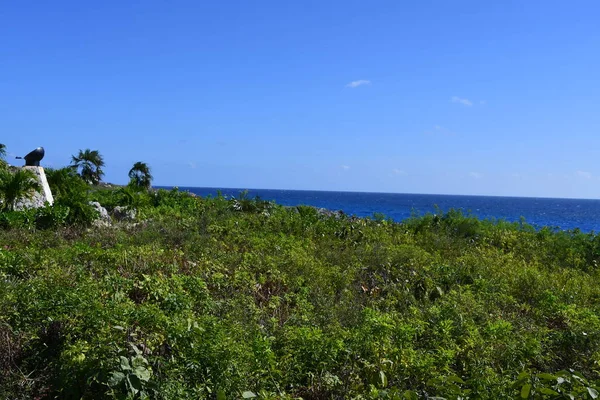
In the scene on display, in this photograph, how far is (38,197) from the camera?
1534cm

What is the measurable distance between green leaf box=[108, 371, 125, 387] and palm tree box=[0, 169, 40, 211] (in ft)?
39.0

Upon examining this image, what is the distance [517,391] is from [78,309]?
3.76 metres

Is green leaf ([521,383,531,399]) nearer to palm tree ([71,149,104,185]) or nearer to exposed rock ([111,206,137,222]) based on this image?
exposed rock ([111,206,137,222])

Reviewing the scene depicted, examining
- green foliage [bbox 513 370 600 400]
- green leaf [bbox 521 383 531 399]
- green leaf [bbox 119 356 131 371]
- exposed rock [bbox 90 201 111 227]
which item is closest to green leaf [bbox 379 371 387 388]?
green foliage [bbox 513 370 600 400]

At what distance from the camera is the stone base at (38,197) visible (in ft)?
47.1

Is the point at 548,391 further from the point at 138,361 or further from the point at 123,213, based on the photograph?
the point at 123,213

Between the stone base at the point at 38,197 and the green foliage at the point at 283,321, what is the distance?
426 centimetres

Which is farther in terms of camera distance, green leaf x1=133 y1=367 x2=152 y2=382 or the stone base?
the stone base

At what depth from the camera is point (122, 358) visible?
13.0ft

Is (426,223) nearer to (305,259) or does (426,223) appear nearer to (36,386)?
(305,259)

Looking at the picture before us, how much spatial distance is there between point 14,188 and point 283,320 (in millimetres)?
11110

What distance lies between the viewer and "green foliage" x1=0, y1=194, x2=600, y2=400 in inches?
159

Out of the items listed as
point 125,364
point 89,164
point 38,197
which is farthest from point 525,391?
point 89,164

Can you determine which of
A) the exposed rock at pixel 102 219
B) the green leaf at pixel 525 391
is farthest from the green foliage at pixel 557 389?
the exposed rock at pixel 102 219
